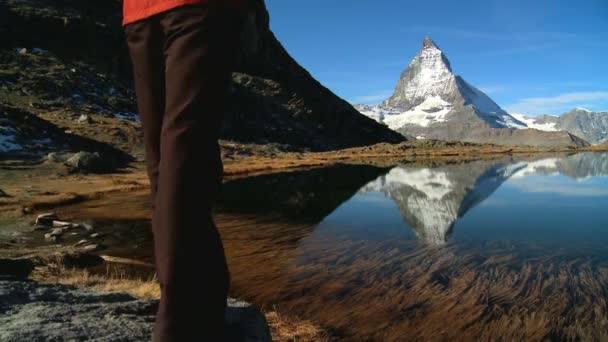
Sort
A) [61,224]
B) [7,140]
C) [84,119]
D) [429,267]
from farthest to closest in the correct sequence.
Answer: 1. [84,119]
2. [7,140]
3. [61,224]
4. [429,267]

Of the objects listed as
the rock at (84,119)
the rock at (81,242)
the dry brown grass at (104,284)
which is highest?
the rock at (84,119)

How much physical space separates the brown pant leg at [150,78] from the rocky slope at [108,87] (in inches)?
1699

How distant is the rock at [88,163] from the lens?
40125 mm

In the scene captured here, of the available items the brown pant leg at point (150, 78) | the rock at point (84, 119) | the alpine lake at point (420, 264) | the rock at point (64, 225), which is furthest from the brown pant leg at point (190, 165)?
the rock at point (84, 119)

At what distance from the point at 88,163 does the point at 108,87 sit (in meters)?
66.2

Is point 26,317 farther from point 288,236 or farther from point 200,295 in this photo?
point 288,236

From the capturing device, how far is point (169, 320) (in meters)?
2.84

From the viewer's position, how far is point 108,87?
100250 millimetres

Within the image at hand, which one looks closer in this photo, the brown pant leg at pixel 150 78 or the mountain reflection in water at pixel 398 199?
the brown pant leg at pixel 150 78

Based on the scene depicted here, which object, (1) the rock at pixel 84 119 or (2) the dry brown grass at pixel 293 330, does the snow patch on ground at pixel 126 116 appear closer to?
(1) the rock at pixel 84 119

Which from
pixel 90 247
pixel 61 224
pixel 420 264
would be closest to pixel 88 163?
pixel 61 224

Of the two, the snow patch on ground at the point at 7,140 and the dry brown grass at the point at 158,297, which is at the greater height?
the snow patch on ground at the point at 7,140

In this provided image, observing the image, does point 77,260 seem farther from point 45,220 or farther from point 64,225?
point 45,220

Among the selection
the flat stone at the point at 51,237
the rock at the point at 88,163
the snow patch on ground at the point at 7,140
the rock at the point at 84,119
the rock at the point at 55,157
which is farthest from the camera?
the rock at the point at 84,119
